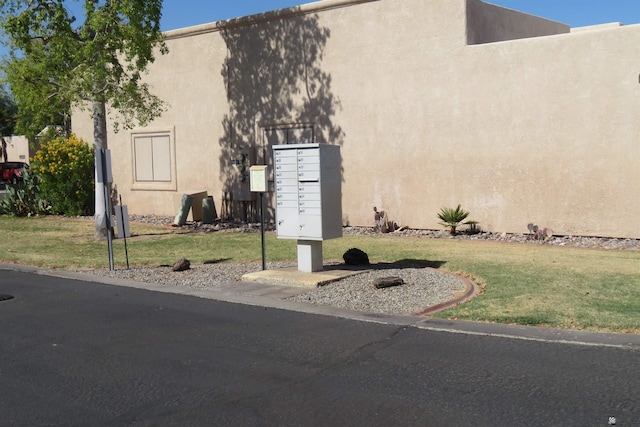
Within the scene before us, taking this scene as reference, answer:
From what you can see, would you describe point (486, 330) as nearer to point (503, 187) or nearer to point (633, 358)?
point (633, 358)

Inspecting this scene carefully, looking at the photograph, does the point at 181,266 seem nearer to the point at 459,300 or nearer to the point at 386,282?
the point at 386,282

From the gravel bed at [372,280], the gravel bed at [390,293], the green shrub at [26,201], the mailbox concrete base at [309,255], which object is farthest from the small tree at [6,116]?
the gravel bed at [390,293]

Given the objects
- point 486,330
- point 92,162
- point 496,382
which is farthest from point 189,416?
point 92,162

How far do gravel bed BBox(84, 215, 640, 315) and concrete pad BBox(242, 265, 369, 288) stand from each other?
0.15 m

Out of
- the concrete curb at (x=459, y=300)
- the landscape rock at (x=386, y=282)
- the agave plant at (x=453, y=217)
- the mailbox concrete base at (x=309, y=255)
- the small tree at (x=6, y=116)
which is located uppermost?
the small tree at (x=6, y=116)

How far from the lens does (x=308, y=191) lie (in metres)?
11.0

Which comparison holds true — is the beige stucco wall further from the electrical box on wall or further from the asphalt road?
the asphalt road

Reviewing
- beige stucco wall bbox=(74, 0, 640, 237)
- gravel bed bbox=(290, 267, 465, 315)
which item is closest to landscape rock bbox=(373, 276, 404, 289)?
gravel bed bbox=(290, 267, 465, 315)

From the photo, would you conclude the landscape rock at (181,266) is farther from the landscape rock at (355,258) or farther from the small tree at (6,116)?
the small tree at (6,116)

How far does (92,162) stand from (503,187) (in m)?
13.8

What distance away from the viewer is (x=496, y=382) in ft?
19.7

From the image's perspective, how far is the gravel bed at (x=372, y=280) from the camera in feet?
30.8

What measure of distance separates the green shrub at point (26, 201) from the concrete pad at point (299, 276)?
49.9ft

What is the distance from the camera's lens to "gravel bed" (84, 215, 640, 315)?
30.8 feet
